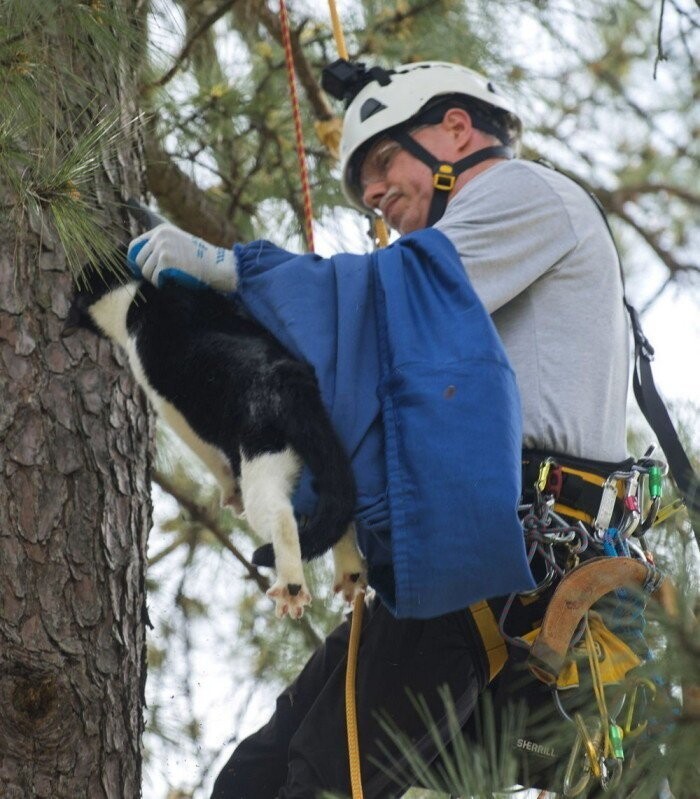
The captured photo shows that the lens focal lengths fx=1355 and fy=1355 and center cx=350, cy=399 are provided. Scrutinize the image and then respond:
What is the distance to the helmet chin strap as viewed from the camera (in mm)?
2221

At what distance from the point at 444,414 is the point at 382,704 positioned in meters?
0.46

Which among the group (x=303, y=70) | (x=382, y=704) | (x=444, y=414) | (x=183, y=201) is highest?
(x=303, y=70)

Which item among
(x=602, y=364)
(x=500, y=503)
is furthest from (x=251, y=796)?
(x=602, y=364)

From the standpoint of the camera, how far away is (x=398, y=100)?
2.34 metres

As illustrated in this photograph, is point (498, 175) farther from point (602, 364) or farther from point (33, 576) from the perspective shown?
point (33, 576)

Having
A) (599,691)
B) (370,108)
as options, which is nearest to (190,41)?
(370,108)

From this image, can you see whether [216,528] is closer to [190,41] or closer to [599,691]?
[190,41]

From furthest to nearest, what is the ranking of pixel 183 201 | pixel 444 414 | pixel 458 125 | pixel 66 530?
pixel 183 201 → pixel 458 125 → pixel 66 530 → pixel 444 414

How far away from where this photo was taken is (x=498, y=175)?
197 cm

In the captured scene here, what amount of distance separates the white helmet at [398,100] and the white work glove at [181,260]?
1.72ft

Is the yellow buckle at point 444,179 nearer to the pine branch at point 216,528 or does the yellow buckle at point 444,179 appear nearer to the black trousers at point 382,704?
the black trousers at point 382,704

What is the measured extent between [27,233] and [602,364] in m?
0.96

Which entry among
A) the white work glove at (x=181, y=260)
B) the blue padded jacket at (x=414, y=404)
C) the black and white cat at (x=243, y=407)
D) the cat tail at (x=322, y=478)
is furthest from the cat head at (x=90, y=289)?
the cat tail at (x=322, y=478)

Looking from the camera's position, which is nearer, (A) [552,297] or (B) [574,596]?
(B) [574,596]
